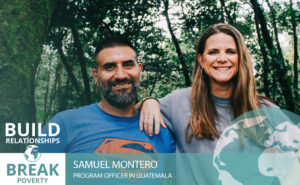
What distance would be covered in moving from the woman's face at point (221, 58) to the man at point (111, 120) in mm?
387

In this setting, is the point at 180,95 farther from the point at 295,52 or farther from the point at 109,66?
the point at 295,52

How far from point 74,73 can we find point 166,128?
81 cm

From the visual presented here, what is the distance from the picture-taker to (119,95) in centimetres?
139

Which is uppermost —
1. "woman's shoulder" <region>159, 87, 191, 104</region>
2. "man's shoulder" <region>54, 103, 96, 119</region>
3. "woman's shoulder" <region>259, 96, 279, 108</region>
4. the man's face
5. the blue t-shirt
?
the man's face

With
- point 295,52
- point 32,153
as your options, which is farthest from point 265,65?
point 32,153

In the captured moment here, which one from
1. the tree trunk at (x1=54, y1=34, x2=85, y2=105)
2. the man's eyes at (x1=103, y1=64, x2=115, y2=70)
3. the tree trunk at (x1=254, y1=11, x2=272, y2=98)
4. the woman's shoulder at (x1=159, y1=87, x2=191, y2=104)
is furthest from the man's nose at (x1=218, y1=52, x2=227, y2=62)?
the tree trunk at (x1=54, y1=34, x2=85, y2=105)

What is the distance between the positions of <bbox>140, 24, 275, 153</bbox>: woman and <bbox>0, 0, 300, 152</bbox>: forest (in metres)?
0.42

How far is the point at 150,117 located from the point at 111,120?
213 millimetres

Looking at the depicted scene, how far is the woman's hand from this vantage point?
52.9 inches

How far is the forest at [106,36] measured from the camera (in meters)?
1.66

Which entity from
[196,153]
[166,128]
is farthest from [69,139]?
[196,153]

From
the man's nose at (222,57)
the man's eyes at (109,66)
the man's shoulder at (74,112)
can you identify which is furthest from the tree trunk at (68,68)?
the man's nose at (222,57)

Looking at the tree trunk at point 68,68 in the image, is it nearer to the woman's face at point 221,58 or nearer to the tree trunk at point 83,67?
the tree trunk at point 83,67

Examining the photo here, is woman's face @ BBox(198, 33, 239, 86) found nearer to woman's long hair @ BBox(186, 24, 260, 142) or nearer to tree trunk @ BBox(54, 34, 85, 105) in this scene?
woman's long hair @ BBox(186, 24, 260, 142)
